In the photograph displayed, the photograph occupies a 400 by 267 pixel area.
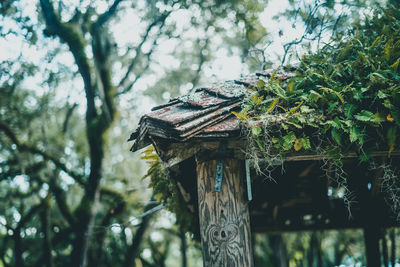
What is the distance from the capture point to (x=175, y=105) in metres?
3.71

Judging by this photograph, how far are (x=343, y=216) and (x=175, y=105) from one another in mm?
3737

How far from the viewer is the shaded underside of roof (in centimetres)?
300

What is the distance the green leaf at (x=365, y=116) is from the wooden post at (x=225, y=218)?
3.77 feet

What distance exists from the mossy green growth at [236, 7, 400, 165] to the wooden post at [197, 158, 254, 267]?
1.37ft

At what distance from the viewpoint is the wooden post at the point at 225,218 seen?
303 centimetres

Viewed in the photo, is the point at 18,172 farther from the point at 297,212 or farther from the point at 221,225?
the point at 221,225

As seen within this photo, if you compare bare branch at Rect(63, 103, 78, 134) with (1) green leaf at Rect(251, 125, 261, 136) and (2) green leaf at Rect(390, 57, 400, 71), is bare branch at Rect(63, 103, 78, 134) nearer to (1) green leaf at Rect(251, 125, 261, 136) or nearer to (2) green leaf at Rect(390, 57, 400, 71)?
(1) green leaf at Rect(251, 125, 261, 136)

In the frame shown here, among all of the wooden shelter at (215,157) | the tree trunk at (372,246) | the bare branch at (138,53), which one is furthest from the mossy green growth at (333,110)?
the bare branch at (138,53)

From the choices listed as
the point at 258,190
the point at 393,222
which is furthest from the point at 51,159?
the point at 393,222

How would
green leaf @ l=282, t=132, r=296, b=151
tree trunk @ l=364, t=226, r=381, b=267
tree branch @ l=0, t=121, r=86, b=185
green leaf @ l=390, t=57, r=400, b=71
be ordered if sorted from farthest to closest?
1. tree branch @ l=0, t=121, r=86, b=185
2. tree trunk @ l=364, t=226, r=381, b=267
3. green leaf @ l=390, t=57, r=400, b=71
4. green leaf @ l=282, t=132, r=296, b=151

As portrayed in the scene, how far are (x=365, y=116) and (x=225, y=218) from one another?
151 centimetres

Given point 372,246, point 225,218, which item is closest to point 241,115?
point 225,218

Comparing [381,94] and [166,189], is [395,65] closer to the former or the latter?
[381,94]

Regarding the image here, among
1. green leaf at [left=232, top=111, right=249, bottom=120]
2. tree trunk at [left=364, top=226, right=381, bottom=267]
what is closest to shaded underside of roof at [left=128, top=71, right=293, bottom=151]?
green leaf at [left=232, top=111, right=249, bottom=120]
